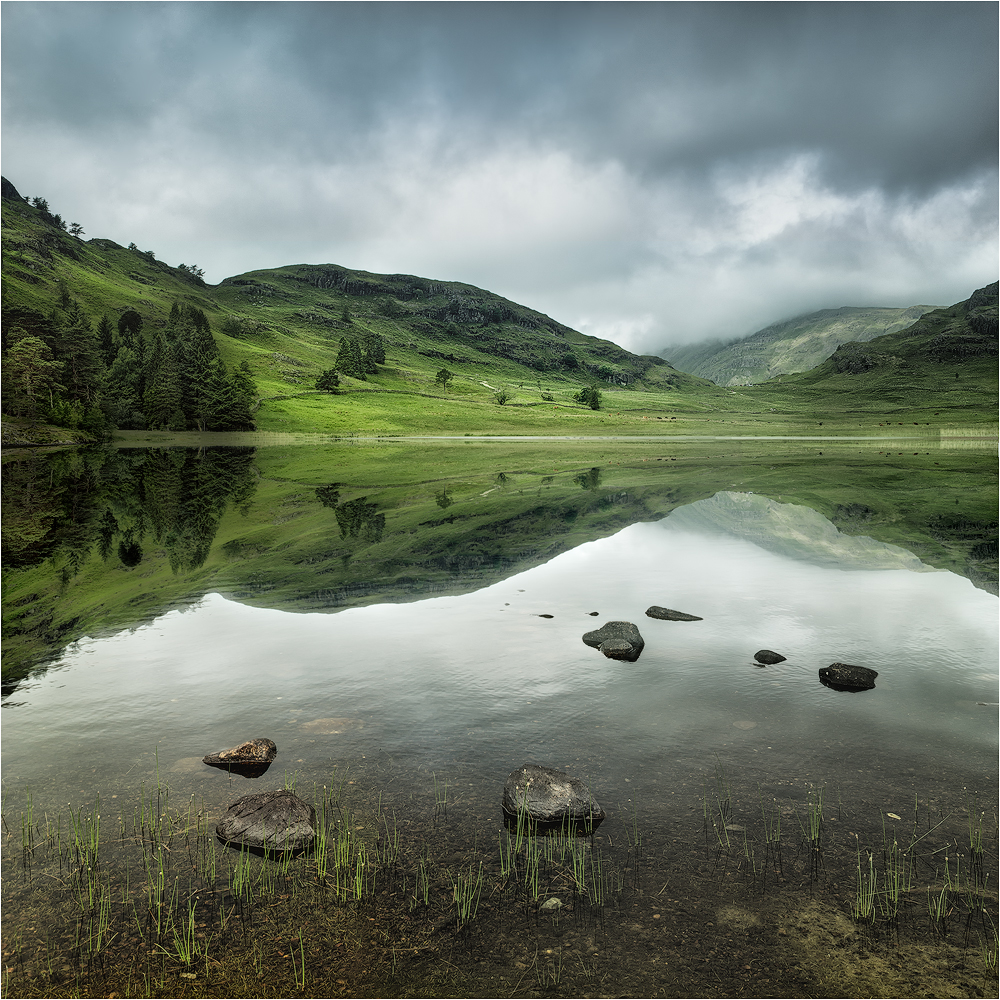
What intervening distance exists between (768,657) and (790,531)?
17.7m

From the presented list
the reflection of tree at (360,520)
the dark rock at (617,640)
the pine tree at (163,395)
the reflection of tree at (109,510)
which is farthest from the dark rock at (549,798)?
the pine tree at (163,395)

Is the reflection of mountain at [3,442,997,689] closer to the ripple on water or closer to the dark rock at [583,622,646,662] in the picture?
the dark rock at [583,622,646,662]

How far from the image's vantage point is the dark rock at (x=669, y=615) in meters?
17.5

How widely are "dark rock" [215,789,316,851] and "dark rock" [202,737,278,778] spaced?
3.54ft

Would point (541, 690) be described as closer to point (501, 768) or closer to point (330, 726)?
point (501, 768)

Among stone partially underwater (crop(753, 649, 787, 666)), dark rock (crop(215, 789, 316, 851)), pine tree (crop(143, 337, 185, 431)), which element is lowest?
stone partially underwater (crop(753, 649, 787, 666))

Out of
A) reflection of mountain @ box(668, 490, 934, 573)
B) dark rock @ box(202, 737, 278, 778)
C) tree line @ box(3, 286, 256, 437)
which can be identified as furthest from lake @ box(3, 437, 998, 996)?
tree line @ box(3, 286, 256, 437)

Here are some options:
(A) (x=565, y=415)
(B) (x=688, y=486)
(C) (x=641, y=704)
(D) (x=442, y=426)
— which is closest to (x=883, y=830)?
(C) (x=641, y=704)

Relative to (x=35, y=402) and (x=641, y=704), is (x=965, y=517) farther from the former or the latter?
(x=35, y=402)

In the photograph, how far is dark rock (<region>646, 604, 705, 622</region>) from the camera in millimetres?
17469

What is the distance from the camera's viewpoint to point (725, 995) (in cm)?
576

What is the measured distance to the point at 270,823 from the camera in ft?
26.6

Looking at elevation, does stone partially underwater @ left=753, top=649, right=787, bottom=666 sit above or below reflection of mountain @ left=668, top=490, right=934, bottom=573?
below

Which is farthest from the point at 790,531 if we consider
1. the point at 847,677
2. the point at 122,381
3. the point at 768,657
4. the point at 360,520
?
the point at 122,381
